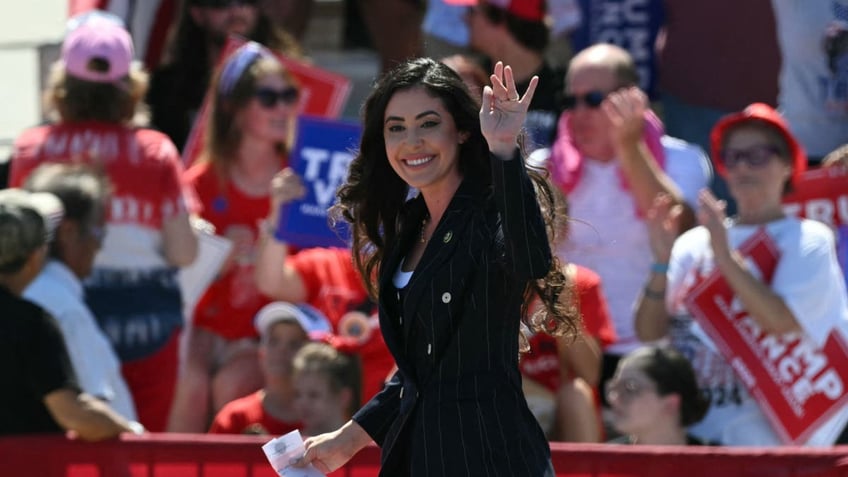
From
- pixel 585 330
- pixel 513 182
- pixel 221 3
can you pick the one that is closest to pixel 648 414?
pixel 585 330

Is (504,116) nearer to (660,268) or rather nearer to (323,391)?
(323,391)

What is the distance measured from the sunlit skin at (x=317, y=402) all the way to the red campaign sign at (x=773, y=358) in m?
1.34

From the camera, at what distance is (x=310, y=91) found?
7039mm

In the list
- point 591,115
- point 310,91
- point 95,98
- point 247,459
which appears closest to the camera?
point 247,459

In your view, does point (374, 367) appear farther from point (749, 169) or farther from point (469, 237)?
point (469, 237)

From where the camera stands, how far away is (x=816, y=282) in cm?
580

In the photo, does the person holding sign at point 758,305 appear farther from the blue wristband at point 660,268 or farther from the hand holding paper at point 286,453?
the hand holding paper at point 286,453

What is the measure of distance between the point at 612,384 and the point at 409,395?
2275 millimetres

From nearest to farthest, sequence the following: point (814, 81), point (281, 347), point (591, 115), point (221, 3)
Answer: point (281, 347) → point (591, 115) → point (814, 81) → point (221, 3)

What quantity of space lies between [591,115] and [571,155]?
178 mm

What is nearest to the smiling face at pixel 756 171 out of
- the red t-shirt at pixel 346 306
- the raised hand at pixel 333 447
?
the red t-shirt at pixel 346 306

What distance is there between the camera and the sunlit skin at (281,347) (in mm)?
6199

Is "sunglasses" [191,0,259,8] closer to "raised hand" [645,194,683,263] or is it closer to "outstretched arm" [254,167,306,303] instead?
"outstretched arm" [254,167,306,303]

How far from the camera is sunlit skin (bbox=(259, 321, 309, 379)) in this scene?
6.20m
